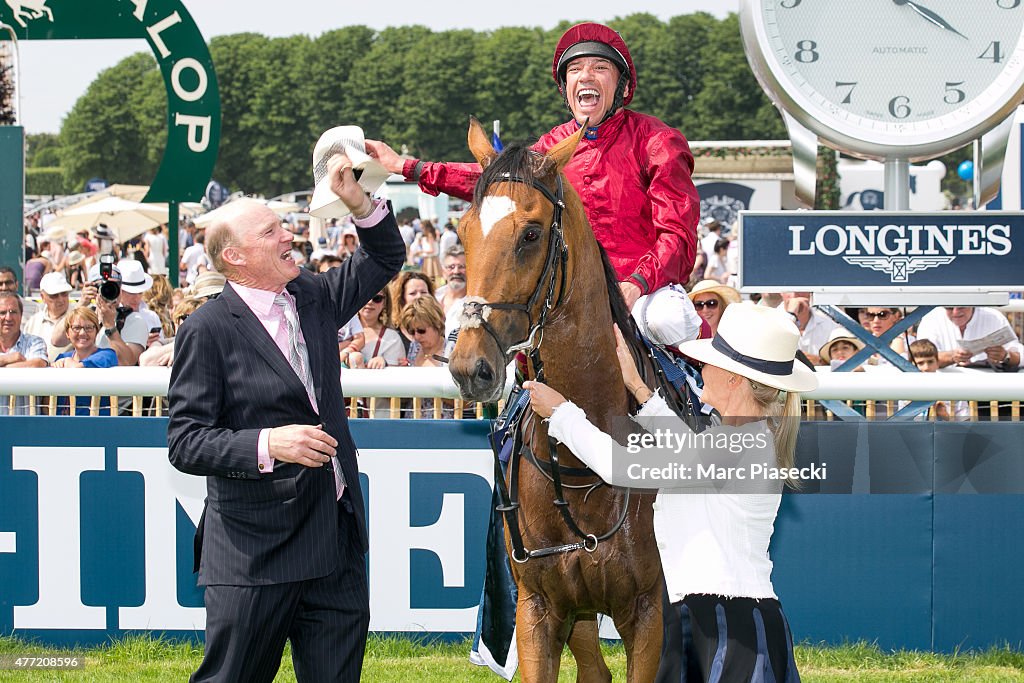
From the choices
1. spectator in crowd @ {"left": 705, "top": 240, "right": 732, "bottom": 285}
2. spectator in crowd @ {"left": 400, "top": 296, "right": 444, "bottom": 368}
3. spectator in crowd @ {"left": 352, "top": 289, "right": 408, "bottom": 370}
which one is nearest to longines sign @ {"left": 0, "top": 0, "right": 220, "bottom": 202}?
spectator in crowd @ {"left": 352, "top": 289, "right": 408, "bottom": 370}

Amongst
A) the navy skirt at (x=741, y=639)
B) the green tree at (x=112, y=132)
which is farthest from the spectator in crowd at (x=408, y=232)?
the green tree at (x=112, y=132)

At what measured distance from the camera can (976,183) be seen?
237 inches

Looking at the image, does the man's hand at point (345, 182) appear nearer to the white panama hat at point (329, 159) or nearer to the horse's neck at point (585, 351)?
the white panama hat at point (329, 159)

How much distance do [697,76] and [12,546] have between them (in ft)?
351

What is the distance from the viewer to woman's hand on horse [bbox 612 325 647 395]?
4098mm

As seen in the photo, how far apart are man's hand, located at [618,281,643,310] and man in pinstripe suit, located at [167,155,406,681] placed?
0.95m

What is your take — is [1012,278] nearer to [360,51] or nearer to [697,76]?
[697,76]

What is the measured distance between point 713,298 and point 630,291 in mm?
3386

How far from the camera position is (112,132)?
10769 centimetres

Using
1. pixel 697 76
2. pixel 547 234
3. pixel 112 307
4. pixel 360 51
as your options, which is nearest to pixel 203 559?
pixel 547 234

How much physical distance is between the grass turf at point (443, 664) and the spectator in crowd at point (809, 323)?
373cm

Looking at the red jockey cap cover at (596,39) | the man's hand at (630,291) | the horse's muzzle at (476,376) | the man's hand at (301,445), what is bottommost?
the man's hand at (301,445)

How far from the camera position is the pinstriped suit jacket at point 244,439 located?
3723 millimetres

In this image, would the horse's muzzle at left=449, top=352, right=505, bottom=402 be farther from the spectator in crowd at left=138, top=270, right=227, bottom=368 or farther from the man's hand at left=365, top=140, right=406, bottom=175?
the spectator in crowd at left=138, top=270, right=227, bottom=368
